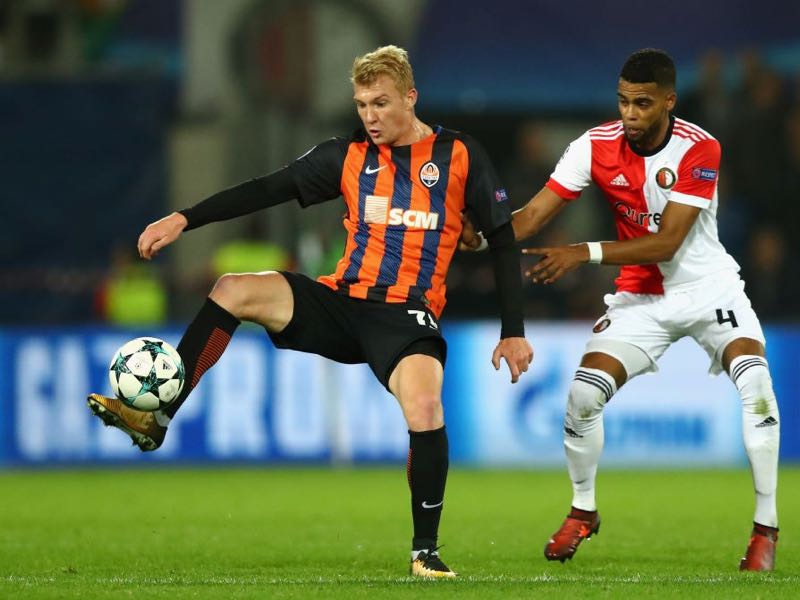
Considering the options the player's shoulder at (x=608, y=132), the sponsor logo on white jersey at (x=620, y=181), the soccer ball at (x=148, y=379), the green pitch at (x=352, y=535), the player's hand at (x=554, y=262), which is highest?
the player's shoulder at (x=608, y=132)

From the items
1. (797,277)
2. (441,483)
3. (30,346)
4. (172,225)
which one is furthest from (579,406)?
(797,277)

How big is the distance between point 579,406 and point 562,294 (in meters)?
7.44

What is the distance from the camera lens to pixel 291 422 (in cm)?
1286

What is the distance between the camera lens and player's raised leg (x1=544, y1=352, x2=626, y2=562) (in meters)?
6.84

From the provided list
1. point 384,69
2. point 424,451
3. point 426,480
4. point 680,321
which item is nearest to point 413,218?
point 384,69

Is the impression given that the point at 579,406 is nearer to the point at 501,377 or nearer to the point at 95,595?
the point at 95,595

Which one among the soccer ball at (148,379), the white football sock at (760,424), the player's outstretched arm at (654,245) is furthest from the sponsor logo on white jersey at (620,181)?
the soccer ball at (148,379)

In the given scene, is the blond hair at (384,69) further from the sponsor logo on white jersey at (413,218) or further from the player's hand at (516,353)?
the player's hand at (516,353)

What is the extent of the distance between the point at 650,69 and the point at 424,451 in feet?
6.40

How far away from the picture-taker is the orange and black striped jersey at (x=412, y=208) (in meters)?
6.29

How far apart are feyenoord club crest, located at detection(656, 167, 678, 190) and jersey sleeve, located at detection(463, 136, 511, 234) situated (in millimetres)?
871

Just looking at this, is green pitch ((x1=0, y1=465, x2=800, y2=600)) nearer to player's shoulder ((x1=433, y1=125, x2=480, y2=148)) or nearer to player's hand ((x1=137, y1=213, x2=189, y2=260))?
player's hand ((x1=137, y1=213, x2=189, y2=260))

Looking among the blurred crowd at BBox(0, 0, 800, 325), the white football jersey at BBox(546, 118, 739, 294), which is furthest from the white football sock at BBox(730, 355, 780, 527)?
the blurred crowd at BBox(0, 0, 800, 325)

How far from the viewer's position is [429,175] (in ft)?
20.6
